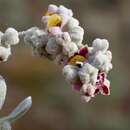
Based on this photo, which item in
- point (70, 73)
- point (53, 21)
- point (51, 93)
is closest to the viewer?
point (70, 73)

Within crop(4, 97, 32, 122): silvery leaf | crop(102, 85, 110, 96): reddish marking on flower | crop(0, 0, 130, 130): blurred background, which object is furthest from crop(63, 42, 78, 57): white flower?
crop(0, 0, 130, 130): blurred background

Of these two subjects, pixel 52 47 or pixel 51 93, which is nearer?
pixel 52 47

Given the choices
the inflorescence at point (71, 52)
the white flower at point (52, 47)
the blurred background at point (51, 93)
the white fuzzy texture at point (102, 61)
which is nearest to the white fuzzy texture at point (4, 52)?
the inflorescence at point (71, 52)

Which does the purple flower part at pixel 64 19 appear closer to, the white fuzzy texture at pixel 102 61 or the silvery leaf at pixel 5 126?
the white fuzzy texture at pixel 102 61

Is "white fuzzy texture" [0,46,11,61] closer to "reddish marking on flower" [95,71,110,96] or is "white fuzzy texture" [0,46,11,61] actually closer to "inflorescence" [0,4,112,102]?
"inflorescence" [0,4,112,102]

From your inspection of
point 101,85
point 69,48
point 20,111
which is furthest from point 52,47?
point 20,111

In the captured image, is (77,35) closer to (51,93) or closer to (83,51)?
(83,51)

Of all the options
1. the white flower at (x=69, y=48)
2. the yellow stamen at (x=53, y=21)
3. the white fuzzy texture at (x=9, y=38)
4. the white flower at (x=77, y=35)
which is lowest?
the white flower at (x=69, y=48)

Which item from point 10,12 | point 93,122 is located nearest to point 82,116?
point 93,122
